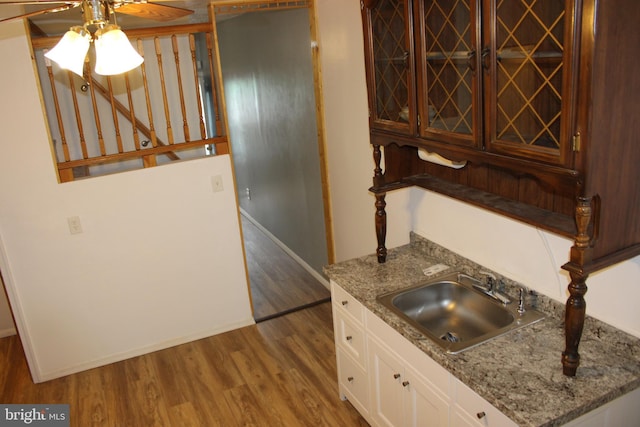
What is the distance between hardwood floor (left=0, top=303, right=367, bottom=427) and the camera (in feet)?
10.6

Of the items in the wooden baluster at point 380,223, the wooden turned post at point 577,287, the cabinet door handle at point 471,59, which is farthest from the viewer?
the wooden baluster at point 380,223

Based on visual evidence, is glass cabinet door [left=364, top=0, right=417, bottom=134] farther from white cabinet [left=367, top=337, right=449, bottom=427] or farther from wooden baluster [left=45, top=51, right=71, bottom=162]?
wooden baluster [left=45, top=51, right=71, bottom=162]

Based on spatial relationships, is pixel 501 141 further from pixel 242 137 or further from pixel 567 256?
pixel 242 137

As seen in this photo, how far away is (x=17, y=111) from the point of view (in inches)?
130

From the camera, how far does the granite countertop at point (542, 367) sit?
1854mm

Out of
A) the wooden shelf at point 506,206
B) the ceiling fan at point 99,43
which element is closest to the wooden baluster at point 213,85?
the wooden shelf at point 506,206

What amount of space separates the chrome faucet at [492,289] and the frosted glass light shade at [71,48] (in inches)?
75.0

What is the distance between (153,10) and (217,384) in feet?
7.66

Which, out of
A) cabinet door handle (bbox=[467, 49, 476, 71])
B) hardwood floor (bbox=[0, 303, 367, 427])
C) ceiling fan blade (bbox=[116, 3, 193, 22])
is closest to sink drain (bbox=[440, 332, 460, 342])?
hardwood floor (bbox=[0, 303, 367, 427])

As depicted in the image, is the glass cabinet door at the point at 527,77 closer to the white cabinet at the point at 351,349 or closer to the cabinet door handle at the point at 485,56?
the cabinet door handle at the point at 485,56

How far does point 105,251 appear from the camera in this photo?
3.71 m

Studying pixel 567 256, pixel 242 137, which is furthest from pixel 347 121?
pixel 242 137

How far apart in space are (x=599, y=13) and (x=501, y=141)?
1.78 feet

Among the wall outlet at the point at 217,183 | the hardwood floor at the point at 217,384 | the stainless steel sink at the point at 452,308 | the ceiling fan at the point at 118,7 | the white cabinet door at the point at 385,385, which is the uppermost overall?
the ceiling fan at the point at 118,7
